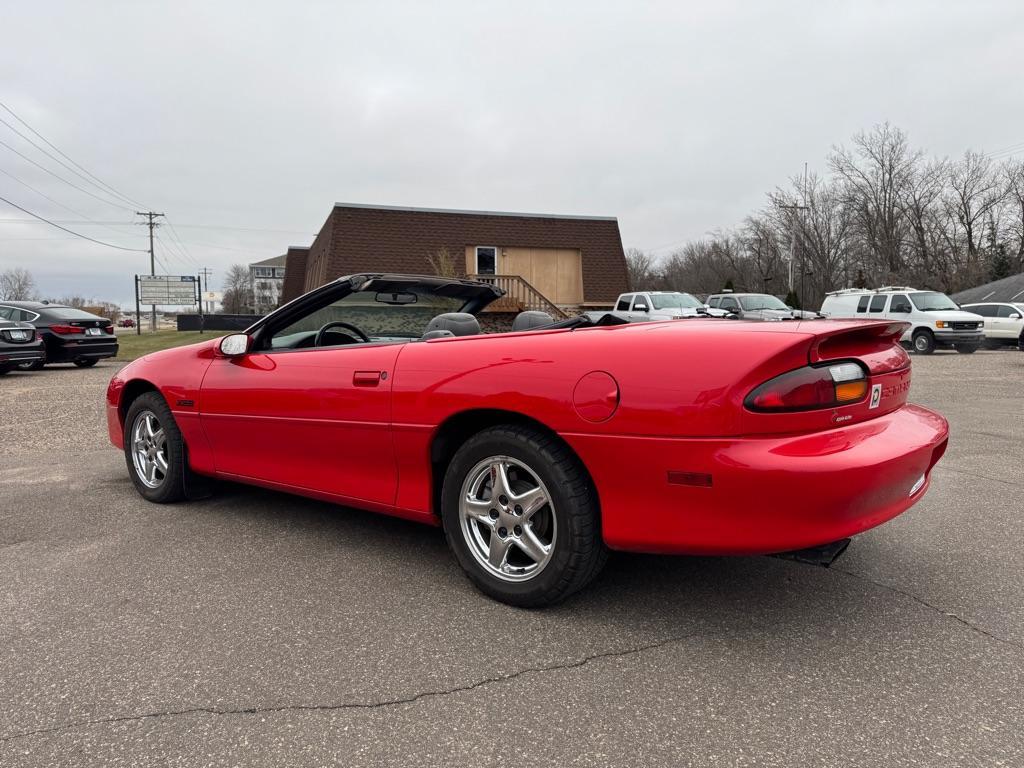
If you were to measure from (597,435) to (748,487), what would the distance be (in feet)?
1.72

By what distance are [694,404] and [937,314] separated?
1976 centimetres

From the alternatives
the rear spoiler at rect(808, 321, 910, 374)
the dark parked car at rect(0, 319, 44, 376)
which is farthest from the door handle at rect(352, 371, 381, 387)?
the dark parked car at rect(0, 319, 44, 376)

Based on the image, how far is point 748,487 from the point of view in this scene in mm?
2139

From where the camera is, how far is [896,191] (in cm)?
4353

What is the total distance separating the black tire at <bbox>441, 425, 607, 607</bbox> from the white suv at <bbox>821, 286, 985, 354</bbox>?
1778cm

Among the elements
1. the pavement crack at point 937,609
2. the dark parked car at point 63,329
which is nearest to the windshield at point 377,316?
the pavement crack at point 937,609

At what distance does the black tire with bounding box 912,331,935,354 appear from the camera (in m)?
18.6

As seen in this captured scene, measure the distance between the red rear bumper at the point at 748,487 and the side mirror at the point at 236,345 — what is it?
2123 millimetres

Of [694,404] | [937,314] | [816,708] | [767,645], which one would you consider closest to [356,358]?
[694,404]

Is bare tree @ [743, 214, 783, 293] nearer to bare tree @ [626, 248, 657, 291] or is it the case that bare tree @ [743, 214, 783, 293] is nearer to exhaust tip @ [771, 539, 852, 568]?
bare tree @ [626, 248, 657, 291]

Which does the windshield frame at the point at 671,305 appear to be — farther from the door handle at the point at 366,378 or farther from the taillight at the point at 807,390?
the taillight at the point at 807,390

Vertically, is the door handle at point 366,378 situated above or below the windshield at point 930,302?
below

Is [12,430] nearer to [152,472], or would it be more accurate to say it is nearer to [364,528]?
[152,472]

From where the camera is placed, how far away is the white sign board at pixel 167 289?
45.5 metres
